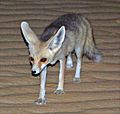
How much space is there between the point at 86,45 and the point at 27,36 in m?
0.93

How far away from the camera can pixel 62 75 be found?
5422 mm

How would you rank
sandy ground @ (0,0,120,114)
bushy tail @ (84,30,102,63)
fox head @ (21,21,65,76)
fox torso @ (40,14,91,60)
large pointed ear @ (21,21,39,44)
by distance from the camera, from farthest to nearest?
1. bushy tail @ (84,30,102,63)
2. fox torso @ (40,14,91,60)
3. sandy ground @ (0,0,120,114)
4. large pointed ear @ (21,21,39,44)
5. fox head @ (21,21,65,76)

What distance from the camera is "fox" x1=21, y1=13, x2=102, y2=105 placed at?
16.5 ft

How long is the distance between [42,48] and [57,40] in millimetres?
177

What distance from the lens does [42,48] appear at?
16.5 feet

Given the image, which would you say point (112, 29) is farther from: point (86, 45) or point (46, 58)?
point (46, 58)

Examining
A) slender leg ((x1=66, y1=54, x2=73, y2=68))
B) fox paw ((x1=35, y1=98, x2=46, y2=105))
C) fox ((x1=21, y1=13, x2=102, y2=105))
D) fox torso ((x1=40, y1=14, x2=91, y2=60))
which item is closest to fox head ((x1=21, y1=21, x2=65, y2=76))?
fox ((x1=21, y1=13, x2=102, y2=105))

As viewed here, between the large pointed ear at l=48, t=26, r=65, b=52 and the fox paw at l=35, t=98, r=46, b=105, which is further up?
the large pointed ear at l=48, t=26, r=65, b=52

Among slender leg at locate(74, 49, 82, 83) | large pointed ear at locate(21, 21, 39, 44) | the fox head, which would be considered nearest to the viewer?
the fox head

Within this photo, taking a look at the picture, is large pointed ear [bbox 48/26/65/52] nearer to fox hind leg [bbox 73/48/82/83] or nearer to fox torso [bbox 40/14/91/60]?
fox torso [bbox 40/14/91/60]

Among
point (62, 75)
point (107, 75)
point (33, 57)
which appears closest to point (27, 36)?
point (33, 57)

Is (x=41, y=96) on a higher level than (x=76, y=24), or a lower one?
lower

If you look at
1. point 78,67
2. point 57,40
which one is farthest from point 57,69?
point 57,40

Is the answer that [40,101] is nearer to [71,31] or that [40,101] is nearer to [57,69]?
[57,69]
